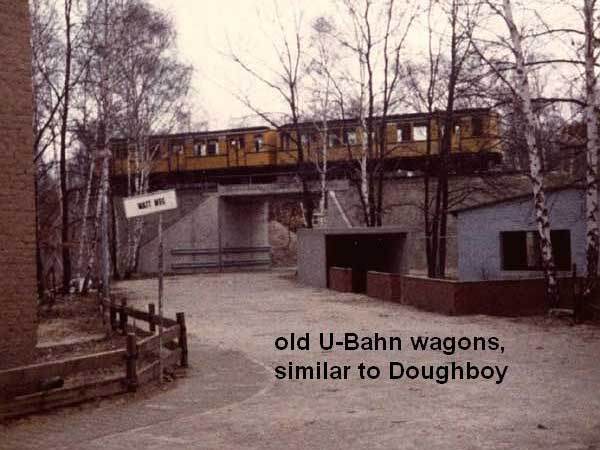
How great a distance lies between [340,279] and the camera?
1009 inches

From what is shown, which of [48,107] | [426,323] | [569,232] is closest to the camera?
[426,323]

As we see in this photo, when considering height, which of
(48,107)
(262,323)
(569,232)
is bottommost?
(262,323)

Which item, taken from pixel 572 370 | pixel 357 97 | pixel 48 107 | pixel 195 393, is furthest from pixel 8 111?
pixel 357 97

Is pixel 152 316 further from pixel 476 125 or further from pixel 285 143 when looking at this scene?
pixel 285 143

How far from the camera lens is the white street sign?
876 centimetres

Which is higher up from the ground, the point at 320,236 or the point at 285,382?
the point at 320,236

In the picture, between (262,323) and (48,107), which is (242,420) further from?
(48,107)

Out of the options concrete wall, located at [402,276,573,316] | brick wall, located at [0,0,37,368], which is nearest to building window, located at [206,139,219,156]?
concrete wall, located at [402,276,573,316]

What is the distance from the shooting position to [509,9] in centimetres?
1602

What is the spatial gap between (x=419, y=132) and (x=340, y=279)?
12.8 metres

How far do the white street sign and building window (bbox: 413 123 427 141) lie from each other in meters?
27.9

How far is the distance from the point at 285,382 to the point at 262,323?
278 inches

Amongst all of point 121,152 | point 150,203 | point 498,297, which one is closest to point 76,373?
point 150,203

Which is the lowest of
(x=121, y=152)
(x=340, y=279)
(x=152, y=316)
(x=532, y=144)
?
(x=340, y=279)
